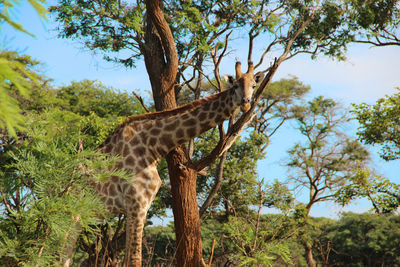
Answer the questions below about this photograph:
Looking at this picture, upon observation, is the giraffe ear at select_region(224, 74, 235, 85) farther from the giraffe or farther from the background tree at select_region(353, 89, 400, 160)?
the background tree at select_region(353, 89, 400, 160)

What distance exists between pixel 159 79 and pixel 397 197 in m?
9.73

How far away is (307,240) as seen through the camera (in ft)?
56.9

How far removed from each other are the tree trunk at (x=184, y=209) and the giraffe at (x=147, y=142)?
3.63 feet

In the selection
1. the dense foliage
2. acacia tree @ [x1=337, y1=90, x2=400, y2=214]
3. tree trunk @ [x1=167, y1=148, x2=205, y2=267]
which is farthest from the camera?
acacia tree @ [x1=337, y1=90, x2=400, y2=214]

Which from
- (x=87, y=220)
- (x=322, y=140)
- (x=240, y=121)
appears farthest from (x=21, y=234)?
(x=322, y=140)

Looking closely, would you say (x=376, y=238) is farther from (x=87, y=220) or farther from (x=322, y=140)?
(x=87, y=220)

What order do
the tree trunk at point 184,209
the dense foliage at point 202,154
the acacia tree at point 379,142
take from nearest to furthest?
1. the dense foliage at point 202,154
2. the tree trunk at point 184,209
3. the acacia tree at point 379,142

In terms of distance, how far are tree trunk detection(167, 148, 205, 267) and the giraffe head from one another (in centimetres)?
195

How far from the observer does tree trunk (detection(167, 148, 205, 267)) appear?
7164mm

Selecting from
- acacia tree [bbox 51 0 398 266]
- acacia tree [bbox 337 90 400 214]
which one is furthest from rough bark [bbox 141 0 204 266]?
acacia tree [bbox 337 90 400 214]

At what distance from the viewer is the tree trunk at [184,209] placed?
23.5 ft

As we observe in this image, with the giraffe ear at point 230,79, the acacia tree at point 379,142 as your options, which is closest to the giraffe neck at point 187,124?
the giraffe ear at point 230,79

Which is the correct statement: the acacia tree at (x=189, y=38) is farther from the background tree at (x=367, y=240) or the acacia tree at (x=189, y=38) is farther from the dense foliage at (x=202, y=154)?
the background tree at (x=367, y=240)

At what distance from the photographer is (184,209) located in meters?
7.30
